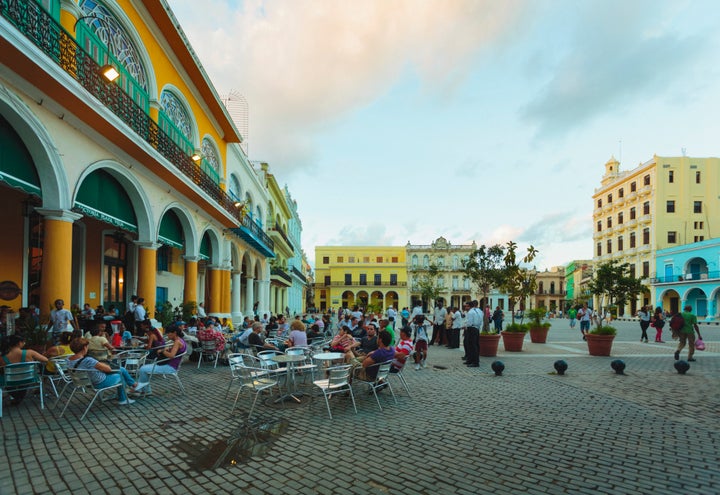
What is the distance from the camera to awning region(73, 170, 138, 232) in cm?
959

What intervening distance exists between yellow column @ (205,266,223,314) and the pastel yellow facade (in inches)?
1790

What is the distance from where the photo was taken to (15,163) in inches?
301

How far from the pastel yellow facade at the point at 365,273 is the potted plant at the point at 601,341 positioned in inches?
2042

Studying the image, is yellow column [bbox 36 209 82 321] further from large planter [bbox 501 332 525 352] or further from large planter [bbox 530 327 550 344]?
large planter [bbox 530 327 550 344]

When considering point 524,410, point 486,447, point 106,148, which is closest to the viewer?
point 486,447

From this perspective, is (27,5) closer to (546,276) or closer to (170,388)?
(170,388)

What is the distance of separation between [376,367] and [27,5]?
8.47m

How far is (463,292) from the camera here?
218ft

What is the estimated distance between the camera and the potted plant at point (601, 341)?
12133 millimetres

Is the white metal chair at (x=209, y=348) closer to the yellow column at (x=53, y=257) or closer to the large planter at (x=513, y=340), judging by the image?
the yellow column at (x=53, y=257)

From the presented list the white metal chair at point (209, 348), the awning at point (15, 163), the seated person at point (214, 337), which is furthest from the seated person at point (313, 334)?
the awning at point (15, 163)

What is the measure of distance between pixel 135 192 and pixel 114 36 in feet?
13.8

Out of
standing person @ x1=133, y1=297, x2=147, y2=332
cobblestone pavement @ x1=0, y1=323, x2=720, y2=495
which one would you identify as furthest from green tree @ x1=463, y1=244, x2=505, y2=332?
standing person @ x1=133, y1=297, x2=147, y2=332

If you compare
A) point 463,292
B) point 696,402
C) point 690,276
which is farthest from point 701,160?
point 696,402
